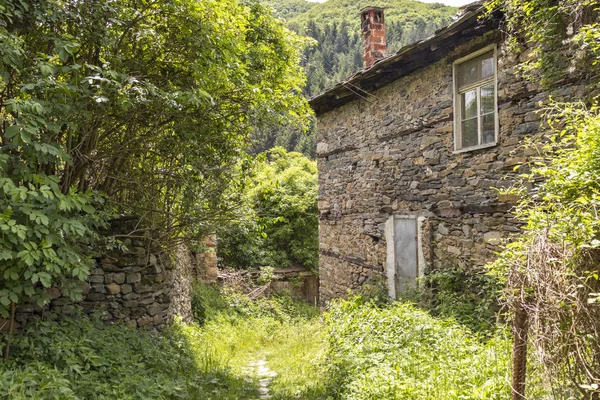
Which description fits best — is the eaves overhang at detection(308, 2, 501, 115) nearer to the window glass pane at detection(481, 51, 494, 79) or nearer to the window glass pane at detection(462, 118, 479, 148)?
the window glass pane at detection(481, 51, 494, 79)

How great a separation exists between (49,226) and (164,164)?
275cm

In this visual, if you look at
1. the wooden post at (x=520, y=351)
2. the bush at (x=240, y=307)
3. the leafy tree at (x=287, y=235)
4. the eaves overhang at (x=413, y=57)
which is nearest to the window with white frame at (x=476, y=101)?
the eaves overhang at (x=413, y=57)

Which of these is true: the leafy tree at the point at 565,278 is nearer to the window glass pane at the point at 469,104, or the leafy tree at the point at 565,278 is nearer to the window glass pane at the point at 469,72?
the window glass pane at the point at 469,104

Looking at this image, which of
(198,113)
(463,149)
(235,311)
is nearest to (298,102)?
(198,113)

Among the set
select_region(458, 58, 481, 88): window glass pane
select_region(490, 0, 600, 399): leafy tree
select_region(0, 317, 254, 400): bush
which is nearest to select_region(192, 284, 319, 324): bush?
select_region(0, 317, 254, 400): bush

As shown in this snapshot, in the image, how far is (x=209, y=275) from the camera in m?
13.1

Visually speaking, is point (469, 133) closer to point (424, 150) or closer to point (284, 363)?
point (424, 150)

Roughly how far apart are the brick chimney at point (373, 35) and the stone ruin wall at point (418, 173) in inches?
48.6

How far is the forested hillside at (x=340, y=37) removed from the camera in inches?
1610

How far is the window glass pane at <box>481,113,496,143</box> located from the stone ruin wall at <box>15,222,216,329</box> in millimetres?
5103

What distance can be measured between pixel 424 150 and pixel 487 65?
1.66 meters

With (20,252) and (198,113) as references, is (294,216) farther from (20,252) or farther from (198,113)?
(20,252)

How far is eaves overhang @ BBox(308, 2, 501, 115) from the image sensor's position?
5.81 m

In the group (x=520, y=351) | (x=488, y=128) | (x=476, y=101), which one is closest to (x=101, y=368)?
(x=520, y=351)
